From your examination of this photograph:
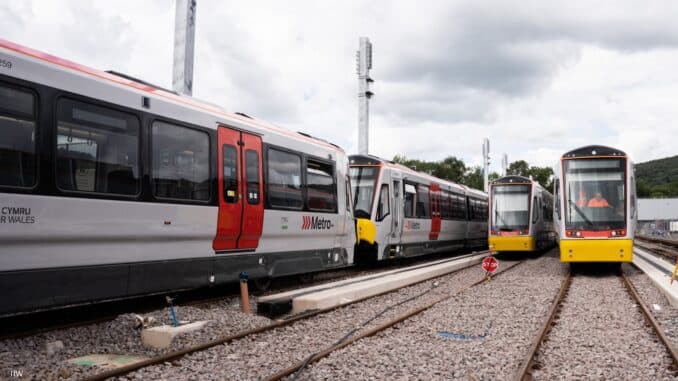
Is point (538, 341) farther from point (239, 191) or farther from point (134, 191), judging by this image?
point (134, 191)

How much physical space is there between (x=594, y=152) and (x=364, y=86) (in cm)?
1521

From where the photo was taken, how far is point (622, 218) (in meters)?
15.0

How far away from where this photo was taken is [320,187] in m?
12.2

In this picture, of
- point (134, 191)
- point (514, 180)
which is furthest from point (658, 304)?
point (514, 180)

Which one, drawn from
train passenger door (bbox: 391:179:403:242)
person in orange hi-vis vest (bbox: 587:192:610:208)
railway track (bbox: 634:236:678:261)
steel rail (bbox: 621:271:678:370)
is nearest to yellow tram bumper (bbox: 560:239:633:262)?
person in orange hi-vis vest (bbox: 587:192:610:208)

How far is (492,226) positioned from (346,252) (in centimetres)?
1049

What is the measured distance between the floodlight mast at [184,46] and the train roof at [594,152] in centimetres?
982

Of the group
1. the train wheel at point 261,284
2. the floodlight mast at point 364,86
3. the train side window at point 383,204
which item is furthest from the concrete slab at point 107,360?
the floodlight mast at point 364,86

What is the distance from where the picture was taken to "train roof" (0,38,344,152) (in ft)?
20.9

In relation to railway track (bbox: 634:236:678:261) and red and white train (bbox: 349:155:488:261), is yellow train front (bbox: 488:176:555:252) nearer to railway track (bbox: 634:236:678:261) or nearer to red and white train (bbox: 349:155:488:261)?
red and white train (bbox: 349:155:488:261)

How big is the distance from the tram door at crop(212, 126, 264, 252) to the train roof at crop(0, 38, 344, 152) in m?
0.30

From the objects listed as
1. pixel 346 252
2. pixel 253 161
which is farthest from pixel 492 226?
pixel 253 161

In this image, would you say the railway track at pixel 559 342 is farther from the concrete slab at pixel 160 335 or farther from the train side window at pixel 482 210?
the train side window at pixel 482 210

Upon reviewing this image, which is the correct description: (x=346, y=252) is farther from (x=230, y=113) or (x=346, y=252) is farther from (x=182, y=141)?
(x=182, y=141)
